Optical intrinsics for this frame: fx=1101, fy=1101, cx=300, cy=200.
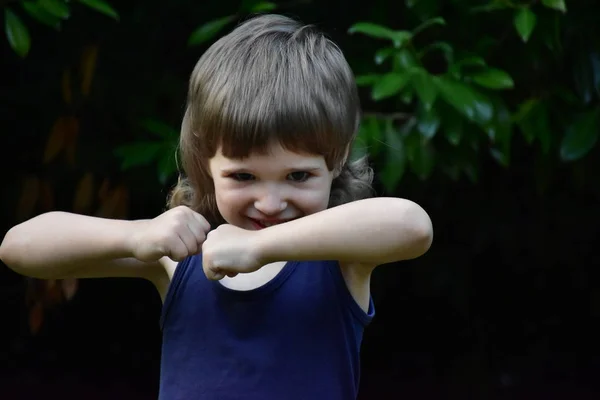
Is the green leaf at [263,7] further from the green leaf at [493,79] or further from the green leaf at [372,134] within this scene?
the green leaf at [493,79]

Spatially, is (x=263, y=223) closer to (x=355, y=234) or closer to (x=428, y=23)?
(x=355, y=234)

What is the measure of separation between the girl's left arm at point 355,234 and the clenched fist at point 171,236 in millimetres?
142

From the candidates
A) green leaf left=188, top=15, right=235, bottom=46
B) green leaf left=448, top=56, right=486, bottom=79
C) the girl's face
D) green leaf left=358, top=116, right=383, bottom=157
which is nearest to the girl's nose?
the girl's face

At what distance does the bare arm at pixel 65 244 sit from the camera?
2129 millimetres

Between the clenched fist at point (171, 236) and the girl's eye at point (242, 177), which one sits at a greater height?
the girl's eye at point (242, 177)

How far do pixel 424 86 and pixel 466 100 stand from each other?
0.13 m

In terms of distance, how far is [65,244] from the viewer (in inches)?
85.3

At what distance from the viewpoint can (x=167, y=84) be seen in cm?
391

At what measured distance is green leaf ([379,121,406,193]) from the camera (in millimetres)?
3336

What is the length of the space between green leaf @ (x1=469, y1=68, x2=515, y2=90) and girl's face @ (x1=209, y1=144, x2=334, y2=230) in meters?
1.22

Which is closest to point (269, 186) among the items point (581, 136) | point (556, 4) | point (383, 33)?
point (383, 33)

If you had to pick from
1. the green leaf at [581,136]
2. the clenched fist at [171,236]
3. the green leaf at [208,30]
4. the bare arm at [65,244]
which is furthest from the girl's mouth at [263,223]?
the green leaf at [581,136]

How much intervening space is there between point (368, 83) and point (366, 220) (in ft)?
4.34

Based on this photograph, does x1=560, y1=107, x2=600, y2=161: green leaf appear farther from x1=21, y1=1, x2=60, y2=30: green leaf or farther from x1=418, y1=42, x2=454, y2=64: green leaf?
x1=21, y1=1, x2=60, y2=30: green leaf
